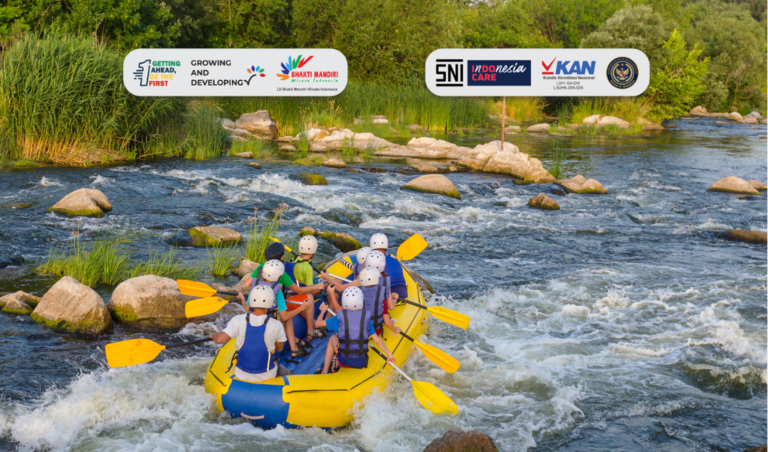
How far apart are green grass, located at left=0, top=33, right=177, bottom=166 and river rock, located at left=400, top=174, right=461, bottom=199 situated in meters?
5.63

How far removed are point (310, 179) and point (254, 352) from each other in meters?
7.99

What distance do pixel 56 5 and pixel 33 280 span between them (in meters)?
11.6

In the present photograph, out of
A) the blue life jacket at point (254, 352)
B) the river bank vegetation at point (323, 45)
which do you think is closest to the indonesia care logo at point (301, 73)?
the river bank vegetation at point (323, 45)

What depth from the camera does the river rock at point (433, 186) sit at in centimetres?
1189

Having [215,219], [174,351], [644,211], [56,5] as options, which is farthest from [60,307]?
[56,5]

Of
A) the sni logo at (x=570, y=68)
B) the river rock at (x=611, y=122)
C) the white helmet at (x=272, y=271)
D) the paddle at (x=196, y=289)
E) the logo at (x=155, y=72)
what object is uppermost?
the sni logo at (x=570, y=68)

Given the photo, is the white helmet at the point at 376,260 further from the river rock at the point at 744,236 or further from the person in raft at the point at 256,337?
the river rock at the point at 744,236

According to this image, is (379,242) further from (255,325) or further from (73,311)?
(73,311)

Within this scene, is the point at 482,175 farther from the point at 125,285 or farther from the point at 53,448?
the point at 53,448

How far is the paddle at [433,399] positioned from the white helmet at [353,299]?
0.55 m

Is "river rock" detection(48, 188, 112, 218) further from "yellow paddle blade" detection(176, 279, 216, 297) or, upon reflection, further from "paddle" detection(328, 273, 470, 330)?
"paddle" detection(328, 273, 470, 330)

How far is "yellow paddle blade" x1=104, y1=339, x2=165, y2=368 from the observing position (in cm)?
439

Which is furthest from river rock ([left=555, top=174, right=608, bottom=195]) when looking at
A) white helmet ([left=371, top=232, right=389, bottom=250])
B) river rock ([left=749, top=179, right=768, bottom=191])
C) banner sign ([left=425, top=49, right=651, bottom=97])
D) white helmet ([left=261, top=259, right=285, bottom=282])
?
white helmet ([left=261, top=259, right=285, bottom=282])

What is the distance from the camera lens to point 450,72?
58.5 feet
